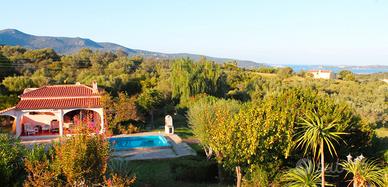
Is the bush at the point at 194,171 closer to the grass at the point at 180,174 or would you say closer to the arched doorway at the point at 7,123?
the grass at the point at 180,174

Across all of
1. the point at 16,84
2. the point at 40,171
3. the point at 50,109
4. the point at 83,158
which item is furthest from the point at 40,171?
the point at 16,84

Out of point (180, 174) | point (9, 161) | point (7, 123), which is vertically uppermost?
point (9, 161)

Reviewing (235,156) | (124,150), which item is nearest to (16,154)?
(235,156)

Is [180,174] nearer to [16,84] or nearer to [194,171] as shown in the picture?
[194,171]

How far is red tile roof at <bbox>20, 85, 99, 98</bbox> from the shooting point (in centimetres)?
2605

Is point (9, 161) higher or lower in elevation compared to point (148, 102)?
higher

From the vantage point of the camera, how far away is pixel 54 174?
9438 mm

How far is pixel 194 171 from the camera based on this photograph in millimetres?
15586

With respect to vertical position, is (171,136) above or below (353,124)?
below

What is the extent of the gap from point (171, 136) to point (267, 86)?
84.8 feet

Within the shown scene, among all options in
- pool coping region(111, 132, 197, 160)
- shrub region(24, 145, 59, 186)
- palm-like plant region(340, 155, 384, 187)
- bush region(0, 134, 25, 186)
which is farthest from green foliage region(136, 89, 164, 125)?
palm-like plant region(340, 155, 384, 187)

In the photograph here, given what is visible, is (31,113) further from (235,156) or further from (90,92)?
(235,156)

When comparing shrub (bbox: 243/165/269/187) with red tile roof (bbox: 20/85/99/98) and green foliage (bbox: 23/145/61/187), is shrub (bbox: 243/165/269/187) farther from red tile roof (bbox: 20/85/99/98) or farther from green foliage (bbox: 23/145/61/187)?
red tile roof (bbox: 20/85/99/98)

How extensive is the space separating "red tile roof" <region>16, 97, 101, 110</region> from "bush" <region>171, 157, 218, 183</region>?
11.5m
